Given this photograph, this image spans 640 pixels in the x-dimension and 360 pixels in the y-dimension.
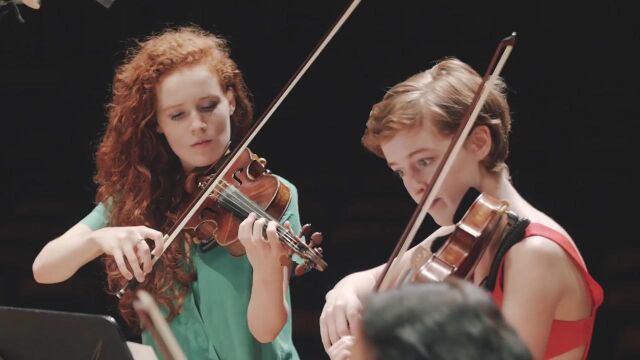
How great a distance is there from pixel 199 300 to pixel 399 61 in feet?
3.40

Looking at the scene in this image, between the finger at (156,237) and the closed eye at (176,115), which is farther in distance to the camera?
the closed eye at (176,115)

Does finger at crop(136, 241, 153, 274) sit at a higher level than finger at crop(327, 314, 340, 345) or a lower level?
higher

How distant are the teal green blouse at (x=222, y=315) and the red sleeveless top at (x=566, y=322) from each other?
57 centimetres

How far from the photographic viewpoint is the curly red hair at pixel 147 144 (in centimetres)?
185

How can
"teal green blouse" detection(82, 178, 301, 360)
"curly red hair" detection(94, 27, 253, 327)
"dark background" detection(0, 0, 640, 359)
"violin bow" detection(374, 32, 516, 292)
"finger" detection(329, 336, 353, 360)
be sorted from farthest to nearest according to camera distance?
"dark background" detection(0, 0, 640, 359) < "curly red hair" detection(94, 27, 253, 327) < "teal green blouse" detection(82, 178, 301, 360) < "violin bow" detection(374, 32, 516, 292) < "finger" detection(329, 336, 353, 360)

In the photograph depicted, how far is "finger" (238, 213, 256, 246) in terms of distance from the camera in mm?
1648

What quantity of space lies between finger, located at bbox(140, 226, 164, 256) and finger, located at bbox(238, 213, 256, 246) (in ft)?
0.57

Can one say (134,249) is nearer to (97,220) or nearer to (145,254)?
(145,254)

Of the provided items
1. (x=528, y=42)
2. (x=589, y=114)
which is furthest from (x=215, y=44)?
(x=589, y=114)

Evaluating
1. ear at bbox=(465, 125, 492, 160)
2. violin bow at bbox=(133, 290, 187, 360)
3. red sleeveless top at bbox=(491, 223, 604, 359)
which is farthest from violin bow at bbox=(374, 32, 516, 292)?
violin bow at bbox=(133, 290, 187, 360)

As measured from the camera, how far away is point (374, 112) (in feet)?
5.10

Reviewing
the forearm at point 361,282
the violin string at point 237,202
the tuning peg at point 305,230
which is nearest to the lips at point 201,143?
the violin string at point 237,202

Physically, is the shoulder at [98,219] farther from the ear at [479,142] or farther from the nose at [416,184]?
the ear at [479,142]

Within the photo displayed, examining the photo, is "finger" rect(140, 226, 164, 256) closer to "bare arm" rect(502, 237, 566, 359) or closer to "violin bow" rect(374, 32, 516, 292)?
"violin bow" rect(374, 32, 516, 292)
